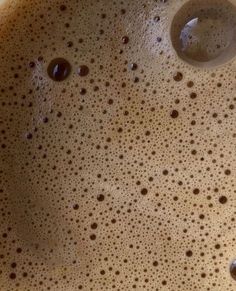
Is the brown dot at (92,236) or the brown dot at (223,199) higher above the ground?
the brown dot at (223,199)

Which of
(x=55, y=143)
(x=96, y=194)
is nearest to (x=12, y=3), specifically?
(x=55, y=143)

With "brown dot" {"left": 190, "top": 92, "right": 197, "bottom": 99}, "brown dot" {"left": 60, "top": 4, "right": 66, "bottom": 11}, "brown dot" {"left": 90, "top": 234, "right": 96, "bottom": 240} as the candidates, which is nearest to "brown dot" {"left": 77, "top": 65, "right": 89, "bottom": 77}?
"brown dot" {"left": 60, "top": 4, "right": 66, "bottom": 11}

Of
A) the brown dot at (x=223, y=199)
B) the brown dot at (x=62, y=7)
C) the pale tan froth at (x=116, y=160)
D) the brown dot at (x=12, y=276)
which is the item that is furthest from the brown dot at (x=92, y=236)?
the brown dot at (x=62, y=7)

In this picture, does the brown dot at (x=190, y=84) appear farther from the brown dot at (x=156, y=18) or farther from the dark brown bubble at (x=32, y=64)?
the dark brown bubble at (x=32, y=64)

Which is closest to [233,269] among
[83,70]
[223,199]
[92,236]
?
[223,199]

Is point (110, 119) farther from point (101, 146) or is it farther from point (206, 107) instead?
point (206, 107)
